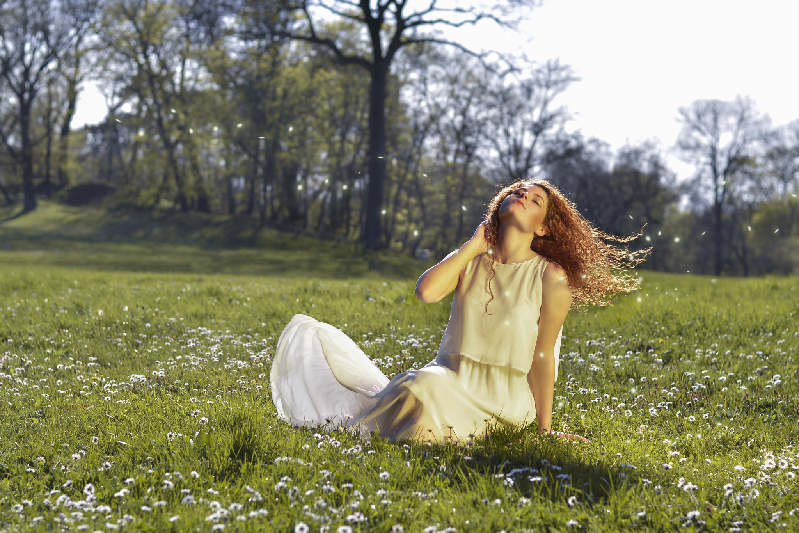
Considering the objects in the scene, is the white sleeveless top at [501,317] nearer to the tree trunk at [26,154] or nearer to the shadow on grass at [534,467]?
the shadow on grass at [534,467]

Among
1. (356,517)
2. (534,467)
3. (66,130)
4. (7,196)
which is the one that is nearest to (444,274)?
(534,467)

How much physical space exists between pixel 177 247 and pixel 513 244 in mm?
30023

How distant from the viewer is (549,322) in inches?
179

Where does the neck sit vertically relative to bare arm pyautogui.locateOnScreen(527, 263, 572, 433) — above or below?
above

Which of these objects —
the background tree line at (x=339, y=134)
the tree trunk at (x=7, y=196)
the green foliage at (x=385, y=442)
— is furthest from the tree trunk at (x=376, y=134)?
the tree trunk at (x=7, y=196)

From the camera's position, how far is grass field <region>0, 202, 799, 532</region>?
338 cm

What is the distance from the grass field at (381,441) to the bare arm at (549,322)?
0.47 metres

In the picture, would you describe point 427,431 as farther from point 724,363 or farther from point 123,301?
point 123,301

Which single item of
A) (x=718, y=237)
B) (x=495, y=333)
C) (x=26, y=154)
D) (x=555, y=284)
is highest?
(x=26, y=154)

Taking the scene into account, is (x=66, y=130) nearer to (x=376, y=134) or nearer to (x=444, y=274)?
(x=376, y=134)

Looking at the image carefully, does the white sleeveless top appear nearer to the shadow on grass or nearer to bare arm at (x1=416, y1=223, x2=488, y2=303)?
bare arm at (x1=416, y1=223, x2=488, y2=303)

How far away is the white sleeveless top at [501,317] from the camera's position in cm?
447

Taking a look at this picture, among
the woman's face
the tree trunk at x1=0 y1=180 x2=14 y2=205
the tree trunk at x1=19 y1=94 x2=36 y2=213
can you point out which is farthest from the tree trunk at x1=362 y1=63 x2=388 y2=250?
the tree trunk at x1=0 y1=180 x2=14 y2=205

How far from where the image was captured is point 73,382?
6.66m
